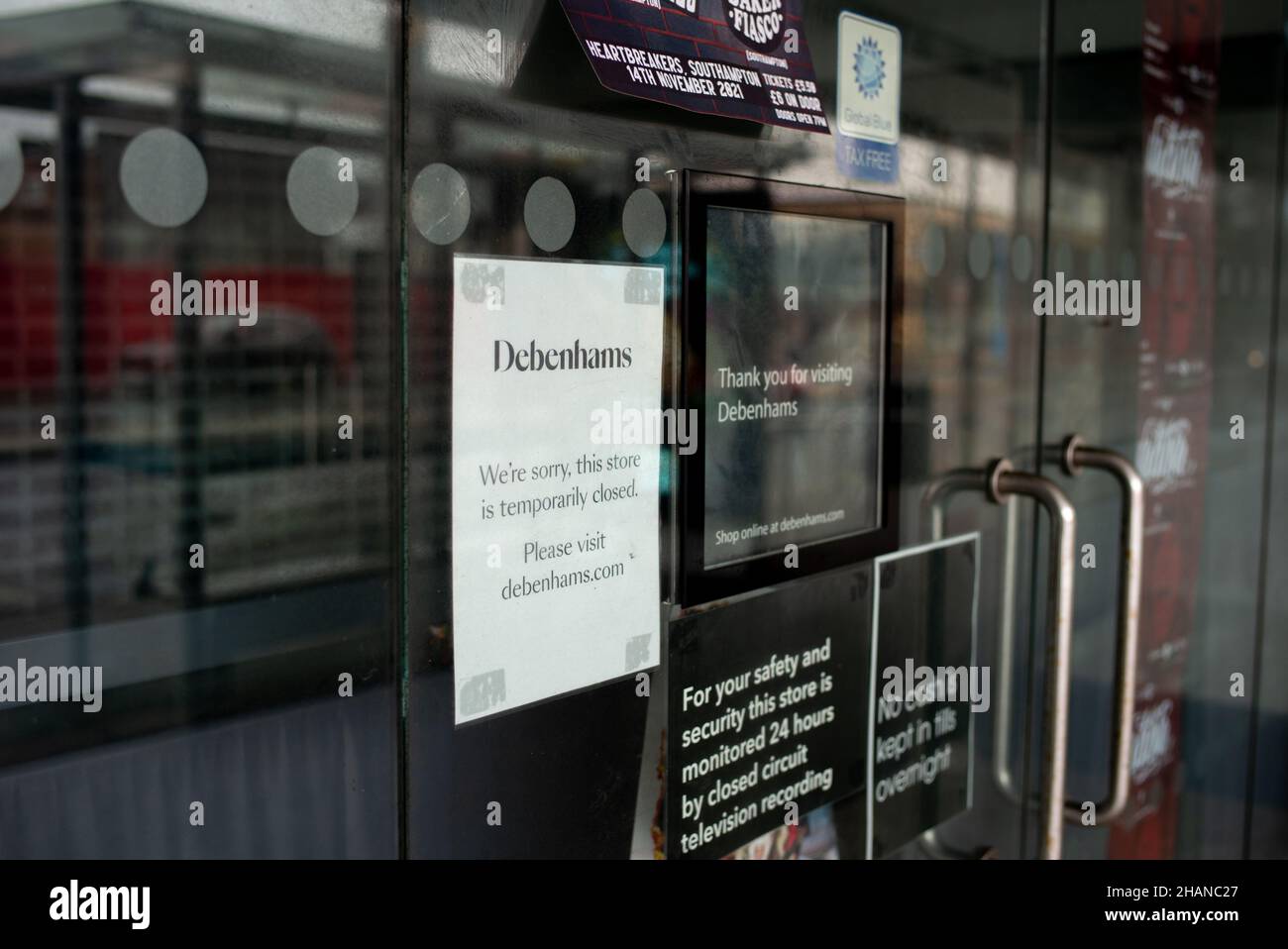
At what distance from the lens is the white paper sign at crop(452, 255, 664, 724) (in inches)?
44.4

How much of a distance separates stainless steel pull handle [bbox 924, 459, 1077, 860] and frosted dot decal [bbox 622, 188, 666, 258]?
24.7 inches

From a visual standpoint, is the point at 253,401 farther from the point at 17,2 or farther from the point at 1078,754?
the point at 1078,754

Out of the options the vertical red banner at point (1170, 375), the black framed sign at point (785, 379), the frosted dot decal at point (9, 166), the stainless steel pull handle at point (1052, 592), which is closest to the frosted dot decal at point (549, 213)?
the black framed sign at point (785, 379)

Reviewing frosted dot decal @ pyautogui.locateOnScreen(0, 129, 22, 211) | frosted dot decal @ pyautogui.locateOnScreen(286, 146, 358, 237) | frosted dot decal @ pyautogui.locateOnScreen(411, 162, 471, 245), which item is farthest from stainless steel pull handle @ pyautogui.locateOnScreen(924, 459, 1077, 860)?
frosted dot decal @ pyautogui.locateOnScreen(0, 129, 22, 211)

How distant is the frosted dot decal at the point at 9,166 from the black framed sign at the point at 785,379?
2.09ft

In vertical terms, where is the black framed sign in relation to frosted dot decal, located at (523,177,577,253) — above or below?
below

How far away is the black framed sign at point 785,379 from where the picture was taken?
1.34 metres

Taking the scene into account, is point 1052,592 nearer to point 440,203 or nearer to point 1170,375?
point 1170,375

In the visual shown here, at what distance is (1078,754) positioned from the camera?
86.1 inches

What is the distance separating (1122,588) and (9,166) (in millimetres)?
1650
